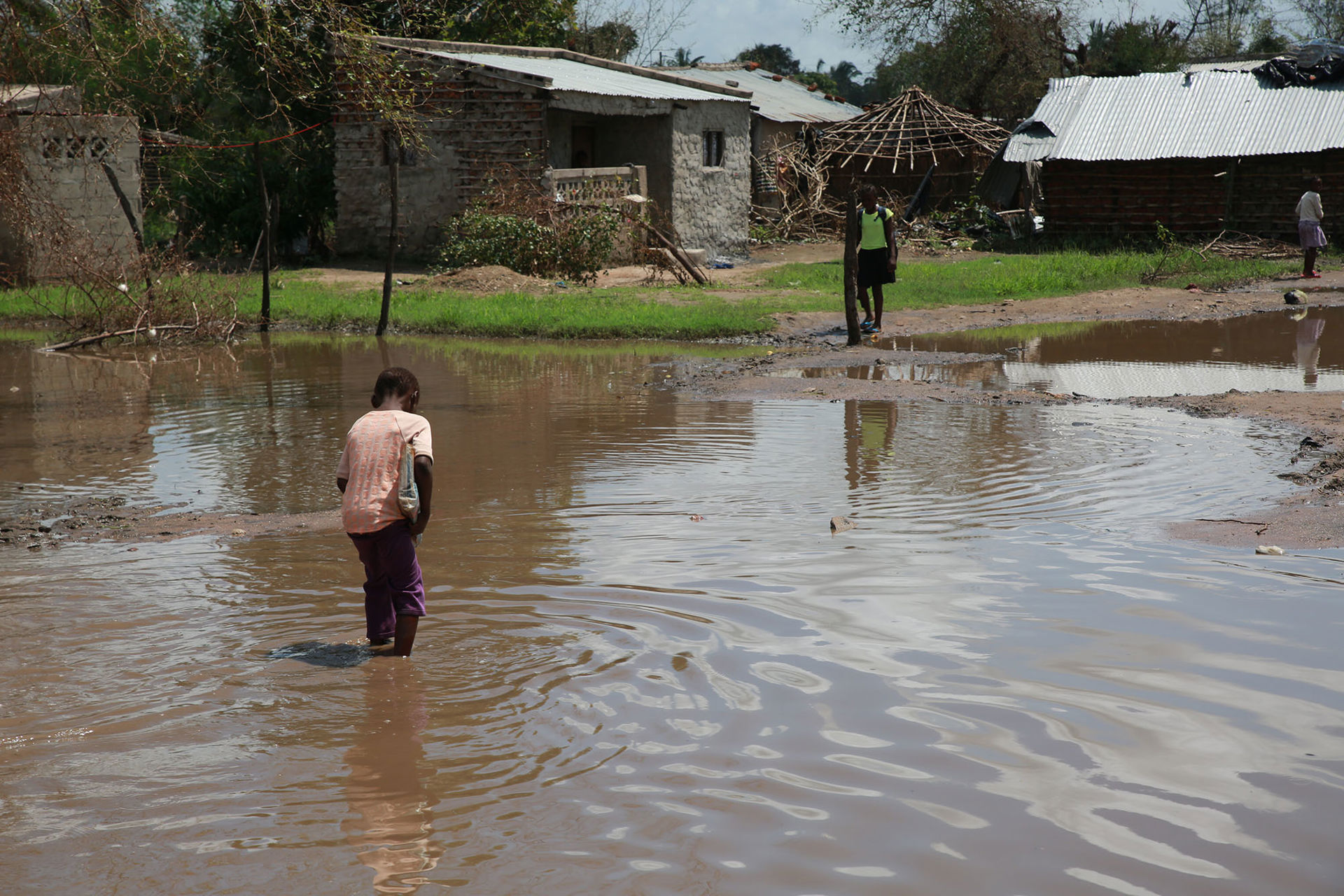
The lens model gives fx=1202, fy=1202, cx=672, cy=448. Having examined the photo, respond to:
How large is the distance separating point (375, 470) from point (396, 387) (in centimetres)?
36

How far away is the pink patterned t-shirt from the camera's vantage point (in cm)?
466

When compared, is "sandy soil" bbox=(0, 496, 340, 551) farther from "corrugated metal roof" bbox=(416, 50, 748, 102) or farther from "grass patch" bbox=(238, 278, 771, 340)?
"corrugated metal roof" bbox=(416, 50, 748, 102)

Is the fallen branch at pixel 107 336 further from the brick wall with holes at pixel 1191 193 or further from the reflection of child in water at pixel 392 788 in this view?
the brick wall with holes at pixel 1191 193

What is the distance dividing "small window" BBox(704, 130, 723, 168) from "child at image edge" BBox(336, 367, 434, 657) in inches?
859

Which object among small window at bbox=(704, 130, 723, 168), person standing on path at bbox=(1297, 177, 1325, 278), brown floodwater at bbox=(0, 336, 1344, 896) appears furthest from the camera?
small window at bbox=(704, 130, 723, 168)

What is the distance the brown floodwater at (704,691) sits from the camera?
3191 millimetres

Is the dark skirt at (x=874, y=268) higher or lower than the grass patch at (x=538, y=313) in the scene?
higher

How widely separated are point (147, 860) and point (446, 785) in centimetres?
85

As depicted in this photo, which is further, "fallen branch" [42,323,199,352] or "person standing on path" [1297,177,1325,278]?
"person standing on path" [1297,177,1325,278]

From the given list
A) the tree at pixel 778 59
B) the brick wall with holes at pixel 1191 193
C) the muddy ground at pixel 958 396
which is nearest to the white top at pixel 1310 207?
the muddy ground at pixel 958 396

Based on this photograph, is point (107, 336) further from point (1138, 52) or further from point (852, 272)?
point (1138, 52)

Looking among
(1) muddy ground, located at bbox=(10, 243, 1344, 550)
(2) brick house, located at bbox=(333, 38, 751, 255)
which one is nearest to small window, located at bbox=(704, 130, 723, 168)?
(2) brick house, located at bbox=(333, 38, 751, 255)

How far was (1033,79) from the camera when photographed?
4416 cm

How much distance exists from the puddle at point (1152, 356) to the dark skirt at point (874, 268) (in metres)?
0.78
